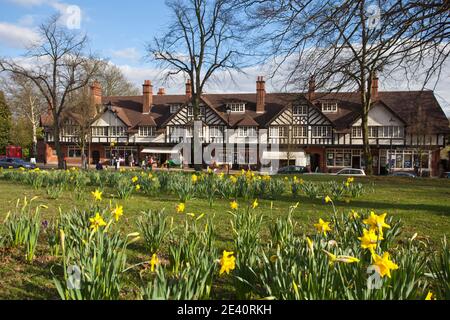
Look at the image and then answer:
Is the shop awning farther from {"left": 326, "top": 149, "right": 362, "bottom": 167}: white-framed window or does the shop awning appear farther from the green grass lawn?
the green grass lawn

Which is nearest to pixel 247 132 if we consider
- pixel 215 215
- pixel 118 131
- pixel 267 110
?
pixel 267 110

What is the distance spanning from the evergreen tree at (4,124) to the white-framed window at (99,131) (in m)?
14.2

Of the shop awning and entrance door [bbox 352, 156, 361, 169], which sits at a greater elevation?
the shop awning

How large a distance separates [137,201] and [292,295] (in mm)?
7274

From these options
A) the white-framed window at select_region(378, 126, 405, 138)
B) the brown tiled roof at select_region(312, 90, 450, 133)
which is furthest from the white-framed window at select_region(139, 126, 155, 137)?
the white-framed window at select_region(378, 126, 405, 138)

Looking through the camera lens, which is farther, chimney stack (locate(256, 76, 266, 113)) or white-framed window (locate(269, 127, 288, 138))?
chimney stack (locate(256, 76, 266, 113))

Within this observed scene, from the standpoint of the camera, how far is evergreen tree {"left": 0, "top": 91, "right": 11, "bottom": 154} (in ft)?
172

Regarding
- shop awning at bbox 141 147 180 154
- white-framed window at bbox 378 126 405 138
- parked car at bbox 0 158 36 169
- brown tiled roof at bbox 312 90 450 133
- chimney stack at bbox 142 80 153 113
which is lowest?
parked car at bbox 0 158 36 169

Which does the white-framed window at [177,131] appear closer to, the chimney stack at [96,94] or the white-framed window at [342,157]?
the chimney stack at [96,94]

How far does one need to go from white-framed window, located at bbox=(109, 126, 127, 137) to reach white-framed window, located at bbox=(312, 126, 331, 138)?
22.3 meters

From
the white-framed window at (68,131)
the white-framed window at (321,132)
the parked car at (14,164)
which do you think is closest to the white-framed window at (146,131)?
the white-framed window at (68,131)

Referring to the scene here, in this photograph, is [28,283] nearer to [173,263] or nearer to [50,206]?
[173,263]

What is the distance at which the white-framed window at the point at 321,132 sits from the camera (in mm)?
41125

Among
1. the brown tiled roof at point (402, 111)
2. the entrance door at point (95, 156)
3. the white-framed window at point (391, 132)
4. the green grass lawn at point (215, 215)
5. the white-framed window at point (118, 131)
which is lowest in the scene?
the green grass lawn at point (215, 215)
